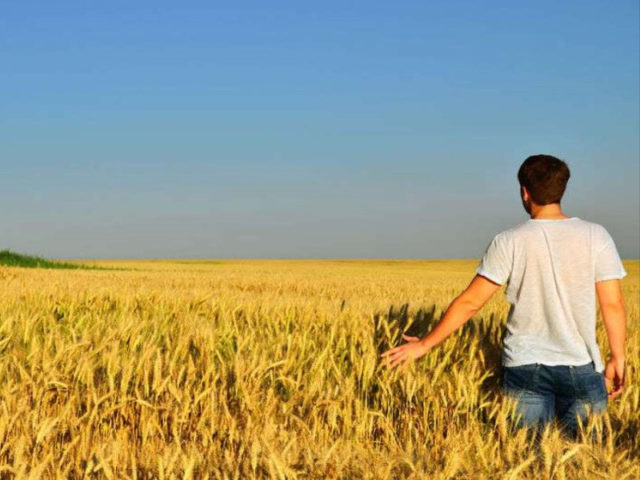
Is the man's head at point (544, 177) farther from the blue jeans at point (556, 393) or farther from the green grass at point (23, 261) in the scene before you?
the green grass at point (23, 261)


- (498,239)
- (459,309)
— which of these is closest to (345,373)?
(459,309)

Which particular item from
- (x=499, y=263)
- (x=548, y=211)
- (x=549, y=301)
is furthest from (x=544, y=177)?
(x=549, y=301)

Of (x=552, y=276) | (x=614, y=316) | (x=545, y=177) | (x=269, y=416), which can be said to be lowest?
(x=269, y=416)

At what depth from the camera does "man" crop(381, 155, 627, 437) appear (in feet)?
11.2

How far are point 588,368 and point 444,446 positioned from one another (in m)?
0.82

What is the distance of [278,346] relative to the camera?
3969mm

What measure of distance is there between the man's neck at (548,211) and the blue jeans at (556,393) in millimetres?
701

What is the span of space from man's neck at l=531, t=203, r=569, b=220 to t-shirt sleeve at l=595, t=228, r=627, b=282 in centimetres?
23

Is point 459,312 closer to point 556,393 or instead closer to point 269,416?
point 556,393

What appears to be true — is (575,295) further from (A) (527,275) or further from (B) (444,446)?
(B) (444,446)

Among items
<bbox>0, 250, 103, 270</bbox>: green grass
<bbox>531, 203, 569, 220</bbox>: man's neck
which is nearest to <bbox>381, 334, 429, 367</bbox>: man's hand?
<bbox>531, 203, 569, 220</bbox>: man's neck

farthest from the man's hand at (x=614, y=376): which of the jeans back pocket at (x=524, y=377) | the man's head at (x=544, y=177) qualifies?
the man's head at (x=544, y=177)

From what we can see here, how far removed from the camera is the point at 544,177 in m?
3.38

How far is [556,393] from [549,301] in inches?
17.5
